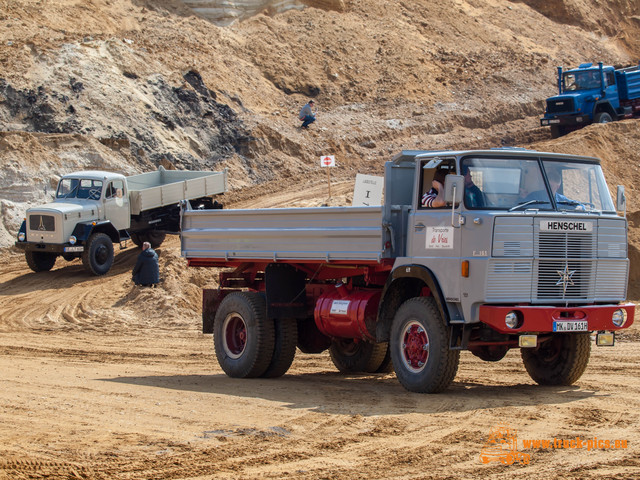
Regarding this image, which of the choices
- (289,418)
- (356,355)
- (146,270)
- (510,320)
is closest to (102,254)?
(146,270)

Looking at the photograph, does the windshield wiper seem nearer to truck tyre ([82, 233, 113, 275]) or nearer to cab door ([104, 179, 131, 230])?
truck tyre ([82, 233, 113, 275])

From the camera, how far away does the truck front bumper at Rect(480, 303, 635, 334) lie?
9.35 metres

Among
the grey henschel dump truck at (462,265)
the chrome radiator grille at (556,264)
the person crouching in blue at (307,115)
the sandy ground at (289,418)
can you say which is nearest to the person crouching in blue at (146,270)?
the sandy ground at (289,418)

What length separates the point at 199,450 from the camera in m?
7.49

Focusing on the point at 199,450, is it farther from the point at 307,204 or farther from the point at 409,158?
the point at 307,204

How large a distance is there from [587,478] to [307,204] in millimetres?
21652

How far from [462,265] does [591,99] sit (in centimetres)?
2709

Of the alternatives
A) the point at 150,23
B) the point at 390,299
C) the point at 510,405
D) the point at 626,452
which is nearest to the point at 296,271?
the point at 390,299

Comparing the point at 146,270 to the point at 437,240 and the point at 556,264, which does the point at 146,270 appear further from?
the point at 556,264

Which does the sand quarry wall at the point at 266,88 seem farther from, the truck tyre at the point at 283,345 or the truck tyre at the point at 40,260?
the truck tyre at the point at 283,345

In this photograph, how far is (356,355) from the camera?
12898 millimetres

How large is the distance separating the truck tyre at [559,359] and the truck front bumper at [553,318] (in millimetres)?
682

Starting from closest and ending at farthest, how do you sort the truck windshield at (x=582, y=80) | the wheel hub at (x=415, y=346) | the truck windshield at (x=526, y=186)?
the truck windshield at (x=526, y=186) < the wheel hub at (x=415, y=346) < the truck windshield at (x=582, y=80)

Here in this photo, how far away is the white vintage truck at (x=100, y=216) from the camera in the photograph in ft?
76.7
